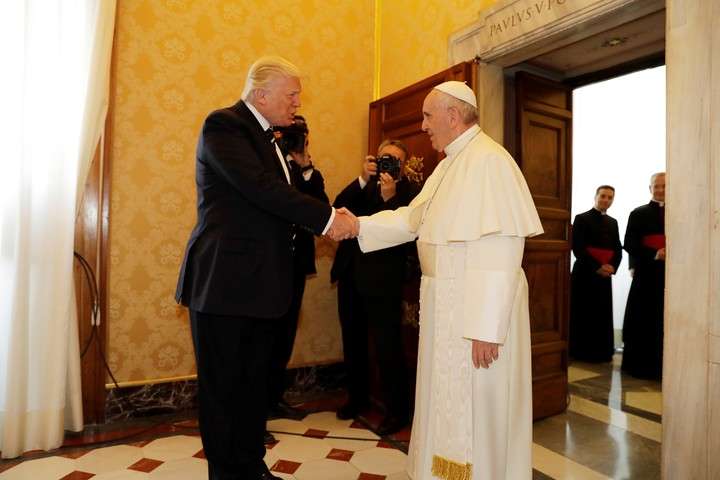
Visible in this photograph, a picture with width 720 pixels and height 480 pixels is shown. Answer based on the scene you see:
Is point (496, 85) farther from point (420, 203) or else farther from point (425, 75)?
point (420, 203)

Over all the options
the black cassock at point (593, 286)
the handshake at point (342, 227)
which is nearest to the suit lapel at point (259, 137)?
the handshake at point (342, 227)

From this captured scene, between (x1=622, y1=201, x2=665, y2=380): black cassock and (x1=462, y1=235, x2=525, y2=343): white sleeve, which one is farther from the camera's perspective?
(x1=622, y1=201, x2=665, y2=380): black cassock

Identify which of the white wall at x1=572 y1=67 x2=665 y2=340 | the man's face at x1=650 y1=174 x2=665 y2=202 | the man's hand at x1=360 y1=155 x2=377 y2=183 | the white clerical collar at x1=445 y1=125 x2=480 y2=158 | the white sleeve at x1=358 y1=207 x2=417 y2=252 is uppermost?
the white wall at x1=572 y1=67 x2=665 y2=340

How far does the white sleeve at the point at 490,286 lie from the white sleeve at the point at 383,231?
0.51m

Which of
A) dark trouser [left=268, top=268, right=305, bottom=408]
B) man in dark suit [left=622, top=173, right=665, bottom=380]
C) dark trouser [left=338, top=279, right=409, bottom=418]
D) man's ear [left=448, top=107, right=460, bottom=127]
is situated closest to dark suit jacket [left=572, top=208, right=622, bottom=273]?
man in dark suit [left=622, top=173, right=665, bottom=380]

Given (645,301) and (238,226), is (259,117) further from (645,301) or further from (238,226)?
(645,301)

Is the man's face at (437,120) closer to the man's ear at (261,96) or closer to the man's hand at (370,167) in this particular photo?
the man's ear at (261,96)

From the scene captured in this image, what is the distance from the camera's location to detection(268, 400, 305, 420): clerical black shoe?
3.42m

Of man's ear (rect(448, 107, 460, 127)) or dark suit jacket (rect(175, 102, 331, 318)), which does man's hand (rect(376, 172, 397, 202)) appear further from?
dark suit jacket (rect(175, 102, 331, 318))

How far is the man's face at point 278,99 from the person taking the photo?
84.7 inches

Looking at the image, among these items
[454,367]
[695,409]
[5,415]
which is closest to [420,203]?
[454,367]

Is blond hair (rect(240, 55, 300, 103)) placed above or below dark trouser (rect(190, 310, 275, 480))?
above

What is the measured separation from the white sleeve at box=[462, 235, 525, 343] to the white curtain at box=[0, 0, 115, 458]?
2.32 meters

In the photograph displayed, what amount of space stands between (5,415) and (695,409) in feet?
10.8
